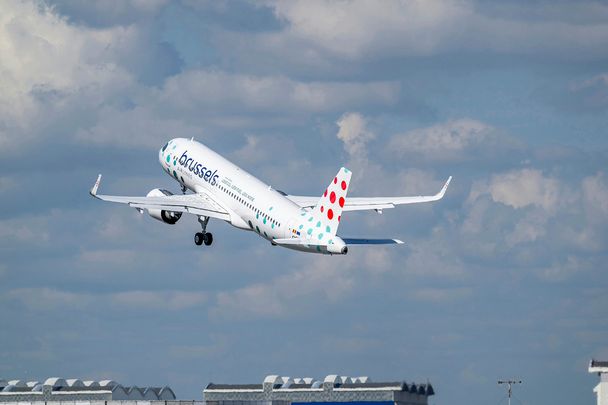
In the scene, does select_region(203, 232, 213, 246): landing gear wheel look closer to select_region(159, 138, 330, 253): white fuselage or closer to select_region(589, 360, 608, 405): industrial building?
select_region(159, 138, 330, 253): white fuselage

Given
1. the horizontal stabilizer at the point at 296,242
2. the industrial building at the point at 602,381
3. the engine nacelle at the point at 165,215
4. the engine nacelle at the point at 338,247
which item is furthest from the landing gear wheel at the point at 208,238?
→ the industrial building at the point at 602,381

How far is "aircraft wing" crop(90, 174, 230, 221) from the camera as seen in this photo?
19312cm

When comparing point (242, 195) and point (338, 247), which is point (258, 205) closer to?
point (242, 195)

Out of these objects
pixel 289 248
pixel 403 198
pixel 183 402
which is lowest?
pixel 183 402

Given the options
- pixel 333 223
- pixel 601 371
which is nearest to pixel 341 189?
pixel 333 223

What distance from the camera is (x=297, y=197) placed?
7844 inches

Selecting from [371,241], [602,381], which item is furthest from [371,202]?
[602,381]

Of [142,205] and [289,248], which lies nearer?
[289,248]

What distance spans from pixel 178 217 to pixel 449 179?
34.7 metres

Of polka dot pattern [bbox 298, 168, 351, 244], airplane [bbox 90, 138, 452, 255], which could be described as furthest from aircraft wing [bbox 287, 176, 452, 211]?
polka dot pattern [bbox 298, 168, 351, 244]

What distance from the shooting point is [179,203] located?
197 metres

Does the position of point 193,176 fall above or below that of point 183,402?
above

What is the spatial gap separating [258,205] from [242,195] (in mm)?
3840

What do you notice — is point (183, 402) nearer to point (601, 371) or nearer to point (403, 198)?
point (403, 198)
